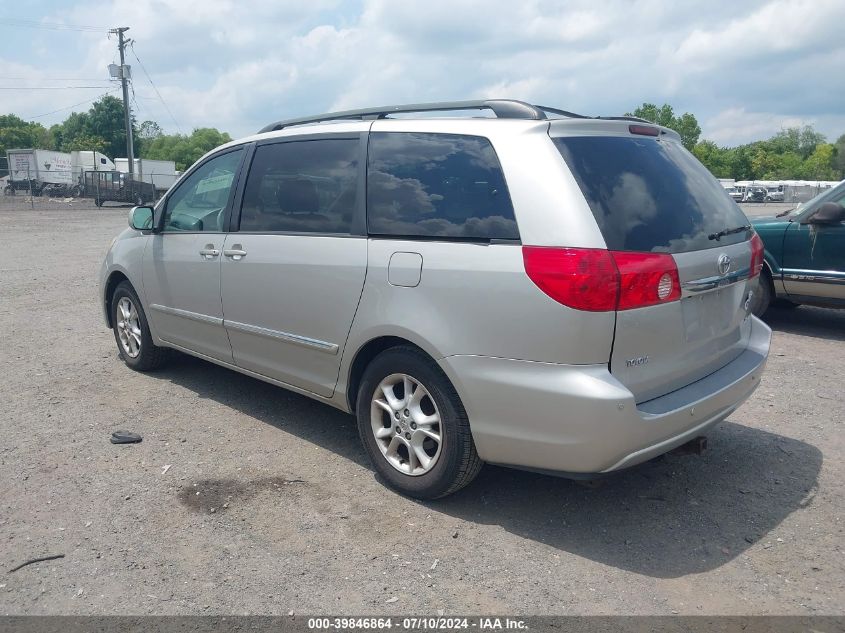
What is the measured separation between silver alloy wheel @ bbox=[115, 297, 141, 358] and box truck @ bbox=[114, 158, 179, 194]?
42427 millimetres

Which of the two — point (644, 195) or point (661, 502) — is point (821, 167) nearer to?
point (661, 502)

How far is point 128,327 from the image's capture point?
6297 mm

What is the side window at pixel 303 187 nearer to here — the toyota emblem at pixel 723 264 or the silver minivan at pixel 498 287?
the silver minivan at pixel 498 287

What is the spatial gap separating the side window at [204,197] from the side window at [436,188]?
144 cm

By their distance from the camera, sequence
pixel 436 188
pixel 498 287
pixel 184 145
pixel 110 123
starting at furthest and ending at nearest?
pixel 184 145
pixel 110 123
pixel 436 188
pixel 498 287

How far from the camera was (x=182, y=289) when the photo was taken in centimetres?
542

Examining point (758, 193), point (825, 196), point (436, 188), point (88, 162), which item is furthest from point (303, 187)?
point (758, 193)

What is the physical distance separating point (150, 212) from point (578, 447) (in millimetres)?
4028

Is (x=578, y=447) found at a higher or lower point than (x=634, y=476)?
higher

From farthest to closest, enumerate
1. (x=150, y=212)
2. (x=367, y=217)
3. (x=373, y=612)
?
(x=150, y=212), (x=367, y=217), (x=373, y=612)

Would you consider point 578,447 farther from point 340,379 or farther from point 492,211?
point 340,379

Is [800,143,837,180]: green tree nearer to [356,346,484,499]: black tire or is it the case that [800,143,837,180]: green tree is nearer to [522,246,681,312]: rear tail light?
[522,246,681,312]: rear tail light

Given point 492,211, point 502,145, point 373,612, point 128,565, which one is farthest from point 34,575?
point 502,145

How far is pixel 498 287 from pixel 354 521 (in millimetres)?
1403
